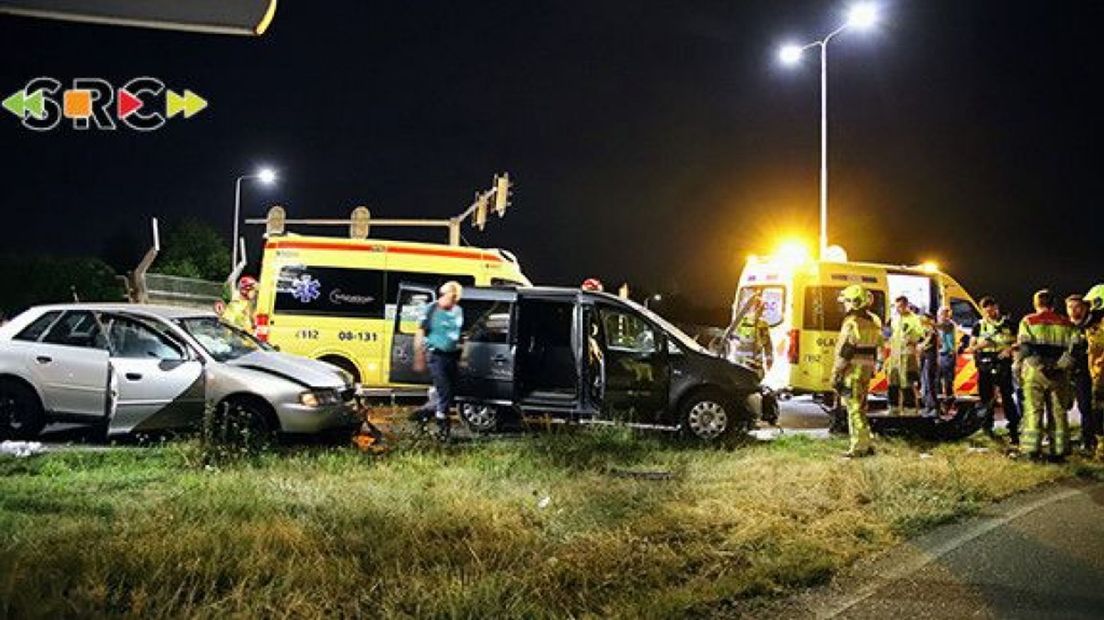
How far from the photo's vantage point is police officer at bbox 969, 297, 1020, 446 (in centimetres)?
1095

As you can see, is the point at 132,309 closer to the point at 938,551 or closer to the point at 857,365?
the point at 857,365

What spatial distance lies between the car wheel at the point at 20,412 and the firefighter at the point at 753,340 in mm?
8988

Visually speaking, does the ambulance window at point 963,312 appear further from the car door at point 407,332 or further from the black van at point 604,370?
the car door at point 407,332

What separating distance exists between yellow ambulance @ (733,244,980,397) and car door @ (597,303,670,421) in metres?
3.68

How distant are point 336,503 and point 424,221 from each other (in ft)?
61.9

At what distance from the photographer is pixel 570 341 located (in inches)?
413

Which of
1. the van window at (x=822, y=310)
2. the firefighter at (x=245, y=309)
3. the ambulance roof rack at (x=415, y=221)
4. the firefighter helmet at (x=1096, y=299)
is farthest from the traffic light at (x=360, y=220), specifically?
the firefighter helmet at (x=1096, y=299)

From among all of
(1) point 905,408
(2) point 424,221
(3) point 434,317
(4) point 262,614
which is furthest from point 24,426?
(2) point 424,221

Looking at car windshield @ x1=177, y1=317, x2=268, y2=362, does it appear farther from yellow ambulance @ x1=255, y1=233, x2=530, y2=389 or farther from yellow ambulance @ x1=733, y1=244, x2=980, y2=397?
yellow ambulance @ x1=733, y1=244, x2=980, y2=397

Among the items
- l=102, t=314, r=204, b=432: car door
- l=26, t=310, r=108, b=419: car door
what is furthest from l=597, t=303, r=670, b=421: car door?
l=26, t=310, r=108, b=419: car door

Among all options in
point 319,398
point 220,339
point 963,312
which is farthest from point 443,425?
point 963,312

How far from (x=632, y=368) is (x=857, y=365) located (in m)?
2.31

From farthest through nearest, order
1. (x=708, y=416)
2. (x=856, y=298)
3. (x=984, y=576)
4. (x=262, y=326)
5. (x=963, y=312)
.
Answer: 1. (x=963, y=312)
2. (x=262, y=326)
3. (x=708, y=416)
4. (x=856, y=298)
5. (x=984, y=576)

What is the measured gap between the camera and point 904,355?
11992 mm
